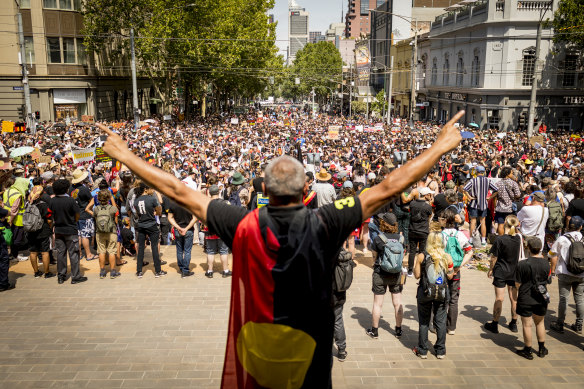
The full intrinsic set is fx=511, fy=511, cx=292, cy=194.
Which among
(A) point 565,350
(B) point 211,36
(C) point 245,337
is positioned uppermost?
(B) point 211,36

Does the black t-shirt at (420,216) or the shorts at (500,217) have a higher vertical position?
the black t-shirt at (420,216)

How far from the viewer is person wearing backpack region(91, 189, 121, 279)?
9398 millimetres

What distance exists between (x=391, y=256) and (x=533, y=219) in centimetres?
396

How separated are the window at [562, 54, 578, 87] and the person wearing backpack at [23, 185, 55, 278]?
140 feet

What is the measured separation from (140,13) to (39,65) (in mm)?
9003

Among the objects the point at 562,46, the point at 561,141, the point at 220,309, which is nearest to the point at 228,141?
the point at 561,141

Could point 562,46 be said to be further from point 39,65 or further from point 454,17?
point 39,65

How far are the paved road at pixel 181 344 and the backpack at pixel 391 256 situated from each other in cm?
110

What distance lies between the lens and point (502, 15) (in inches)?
1615

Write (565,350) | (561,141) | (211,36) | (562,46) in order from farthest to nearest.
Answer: (211,36) < (562,46) < (561,141) < (565,350)

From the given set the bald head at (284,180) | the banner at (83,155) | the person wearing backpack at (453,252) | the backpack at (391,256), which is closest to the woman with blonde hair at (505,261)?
the person wearing backpack at (453,252)

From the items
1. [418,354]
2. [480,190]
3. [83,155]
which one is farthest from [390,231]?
[83,155]

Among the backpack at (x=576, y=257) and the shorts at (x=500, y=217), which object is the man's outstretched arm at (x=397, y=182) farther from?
the shorts at (x=500, y=217)

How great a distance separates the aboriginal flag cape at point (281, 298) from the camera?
2186 mm
